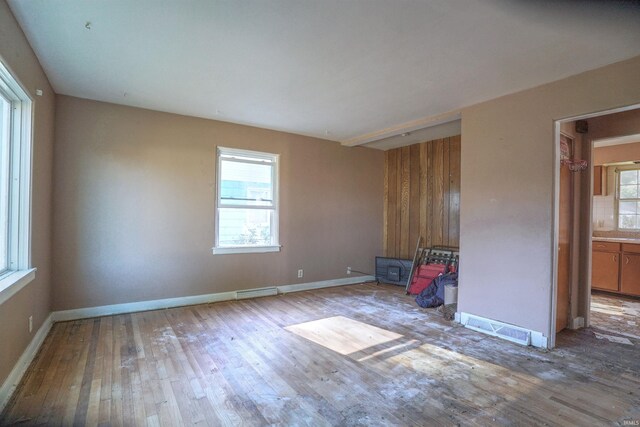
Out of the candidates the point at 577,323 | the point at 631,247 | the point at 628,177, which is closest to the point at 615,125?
the point at 577,323

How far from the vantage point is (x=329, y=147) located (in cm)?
552

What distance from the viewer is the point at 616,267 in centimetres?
490

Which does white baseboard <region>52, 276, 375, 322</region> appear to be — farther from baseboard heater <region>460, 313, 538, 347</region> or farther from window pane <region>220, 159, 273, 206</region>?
baseboard heater <region>460, 313, 538, 347</region>

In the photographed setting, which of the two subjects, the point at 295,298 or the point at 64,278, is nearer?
the point at 64,278

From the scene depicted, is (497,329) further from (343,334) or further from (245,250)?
(245,250)

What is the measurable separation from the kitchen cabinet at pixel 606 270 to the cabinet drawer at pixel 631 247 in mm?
136

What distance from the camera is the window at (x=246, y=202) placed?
451 cm

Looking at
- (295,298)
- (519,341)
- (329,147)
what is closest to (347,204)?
(329,147)

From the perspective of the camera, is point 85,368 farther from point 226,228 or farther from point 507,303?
point 507,303

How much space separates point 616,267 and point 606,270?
0.13 meters

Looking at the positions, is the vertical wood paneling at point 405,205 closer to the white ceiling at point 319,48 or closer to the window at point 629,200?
the white ceiling at point 319,48

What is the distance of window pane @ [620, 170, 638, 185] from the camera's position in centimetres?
545

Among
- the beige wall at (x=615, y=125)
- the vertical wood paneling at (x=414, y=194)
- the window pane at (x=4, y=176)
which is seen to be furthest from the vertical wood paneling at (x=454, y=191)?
the window pane at (x=4, y=176)

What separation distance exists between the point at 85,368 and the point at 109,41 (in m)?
2.56
